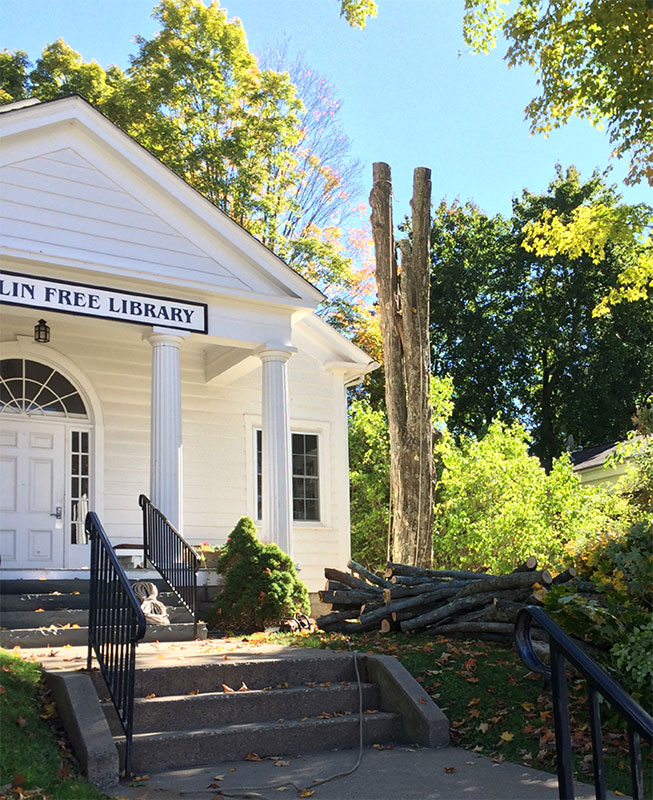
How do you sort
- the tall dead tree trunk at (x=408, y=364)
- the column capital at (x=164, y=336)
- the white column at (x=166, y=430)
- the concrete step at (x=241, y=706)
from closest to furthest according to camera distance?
the concrete step at (x=241, y=706) → the white column at (x=166, y=430) → the column capital at (x=164, y=336) → the tall dead tree trunk at (x=408, y=364)

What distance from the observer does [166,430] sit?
11789 mm

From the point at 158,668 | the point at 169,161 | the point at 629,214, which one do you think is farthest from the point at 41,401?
the point at 169,161

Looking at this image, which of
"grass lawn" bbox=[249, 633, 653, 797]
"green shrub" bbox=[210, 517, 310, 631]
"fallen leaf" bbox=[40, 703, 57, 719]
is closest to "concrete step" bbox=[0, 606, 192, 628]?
"green shrub" bbox=[210, 517, 310, 631]

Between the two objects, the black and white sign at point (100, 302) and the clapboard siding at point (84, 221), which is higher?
the clapboard siding at point (84, 221)

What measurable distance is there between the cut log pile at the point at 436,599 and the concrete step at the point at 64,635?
1.53 metres

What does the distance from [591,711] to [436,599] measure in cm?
498

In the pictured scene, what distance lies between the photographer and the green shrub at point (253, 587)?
10188 mm

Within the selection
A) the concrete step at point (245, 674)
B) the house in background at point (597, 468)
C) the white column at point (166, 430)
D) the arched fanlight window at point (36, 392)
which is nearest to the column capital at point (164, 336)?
the white column at point (166, 430)

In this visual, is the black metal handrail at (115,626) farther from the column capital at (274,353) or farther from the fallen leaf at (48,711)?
the column capital at (274,353)

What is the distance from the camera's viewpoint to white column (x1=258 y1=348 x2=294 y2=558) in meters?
12.5

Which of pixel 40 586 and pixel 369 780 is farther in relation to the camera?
pixel 40 586

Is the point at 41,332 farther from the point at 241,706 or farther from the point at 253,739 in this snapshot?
the point at 253,739

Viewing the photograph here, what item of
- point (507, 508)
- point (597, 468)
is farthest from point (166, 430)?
point (597, 468)

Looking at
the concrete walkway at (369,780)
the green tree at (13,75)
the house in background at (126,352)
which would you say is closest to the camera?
the concrete walkway at (369,780)
